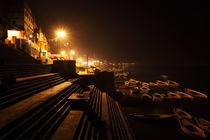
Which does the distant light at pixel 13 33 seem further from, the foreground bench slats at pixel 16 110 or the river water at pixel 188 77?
the river water at pixel 188 77

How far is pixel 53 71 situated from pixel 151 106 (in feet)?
58.3

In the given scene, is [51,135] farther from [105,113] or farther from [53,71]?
[53,71]

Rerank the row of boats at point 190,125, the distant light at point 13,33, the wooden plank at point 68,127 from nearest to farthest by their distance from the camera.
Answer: the wooden plank at point 68,127, the row of boats at point 190,125, the distant light at point 13,33

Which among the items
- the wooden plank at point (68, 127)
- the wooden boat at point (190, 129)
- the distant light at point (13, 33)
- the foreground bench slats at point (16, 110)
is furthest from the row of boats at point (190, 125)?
the distant light at point (13, 33)

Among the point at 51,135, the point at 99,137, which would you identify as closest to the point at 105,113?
the point at 99,137

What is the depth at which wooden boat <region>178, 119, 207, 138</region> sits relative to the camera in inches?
405

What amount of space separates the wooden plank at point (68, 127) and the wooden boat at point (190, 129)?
12978 mm

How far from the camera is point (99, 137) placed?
486 cm

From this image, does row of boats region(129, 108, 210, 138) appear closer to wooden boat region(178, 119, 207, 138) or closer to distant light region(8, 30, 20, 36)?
wooden boat region(178, 119, 207, 138)

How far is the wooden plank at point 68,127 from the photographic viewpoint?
3.77 m

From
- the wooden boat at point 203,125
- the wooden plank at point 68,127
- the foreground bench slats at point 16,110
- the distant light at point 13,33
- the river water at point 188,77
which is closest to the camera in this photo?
the foreground bench slats at point 16,110

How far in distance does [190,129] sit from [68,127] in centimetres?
1432

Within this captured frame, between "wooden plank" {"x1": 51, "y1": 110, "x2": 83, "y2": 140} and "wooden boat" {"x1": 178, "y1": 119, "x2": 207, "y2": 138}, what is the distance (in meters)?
13.0

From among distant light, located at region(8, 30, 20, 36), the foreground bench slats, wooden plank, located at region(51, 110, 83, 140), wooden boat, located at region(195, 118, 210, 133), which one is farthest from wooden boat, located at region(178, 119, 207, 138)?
distant light, located at region(8, 30, 20, 36)
